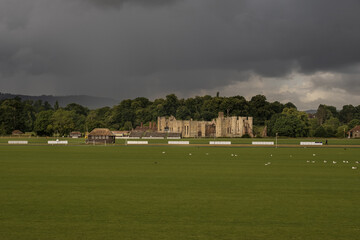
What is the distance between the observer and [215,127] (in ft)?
472

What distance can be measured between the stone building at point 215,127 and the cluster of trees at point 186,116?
870cm

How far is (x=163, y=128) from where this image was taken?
145 m

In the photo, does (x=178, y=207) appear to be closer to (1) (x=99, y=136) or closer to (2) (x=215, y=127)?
(1) (x=99, y=136)

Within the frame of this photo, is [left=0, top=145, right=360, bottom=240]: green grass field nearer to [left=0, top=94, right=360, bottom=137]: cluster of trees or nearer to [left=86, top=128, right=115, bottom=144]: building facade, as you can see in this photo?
[left=86, top=128, right=115, bottom=144]: building facade

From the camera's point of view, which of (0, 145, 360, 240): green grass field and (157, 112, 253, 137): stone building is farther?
(157, 112, 253, 137): stone building

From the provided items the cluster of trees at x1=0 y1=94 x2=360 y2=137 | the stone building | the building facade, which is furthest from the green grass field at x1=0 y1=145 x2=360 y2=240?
the stone building

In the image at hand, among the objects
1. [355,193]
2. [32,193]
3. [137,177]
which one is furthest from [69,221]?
[355,193]

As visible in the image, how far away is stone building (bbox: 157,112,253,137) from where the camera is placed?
14088 cm

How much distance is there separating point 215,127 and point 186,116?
44.8 m

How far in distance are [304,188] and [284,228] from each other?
8.17m

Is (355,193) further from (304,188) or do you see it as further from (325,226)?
(325,226)

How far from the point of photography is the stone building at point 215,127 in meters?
141

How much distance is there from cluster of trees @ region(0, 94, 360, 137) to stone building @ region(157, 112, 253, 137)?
870 centimetres

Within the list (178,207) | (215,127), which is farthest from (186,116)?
(178,207)
